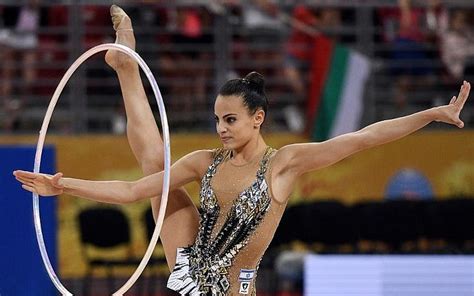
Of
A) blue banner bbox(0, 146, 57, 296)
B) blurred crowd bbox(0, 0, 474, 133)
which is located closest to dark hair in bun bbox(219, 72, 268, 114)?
blue banner bbox(0, 146, 57, 296)

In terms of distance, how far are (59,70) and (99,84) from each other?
452 millimetres

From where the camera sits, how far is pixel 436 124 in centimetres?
1241

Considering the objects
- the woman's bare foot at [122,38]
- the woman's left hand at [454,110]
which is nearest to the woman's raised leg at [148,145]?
the woman's bare foot at [122,38]

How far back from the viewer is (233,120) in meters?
5.24

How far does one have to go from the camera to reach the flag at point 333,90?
11727 mm

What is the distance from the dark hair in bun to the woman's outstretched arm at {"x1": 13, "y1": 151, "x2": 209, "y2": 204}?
15.7 inches

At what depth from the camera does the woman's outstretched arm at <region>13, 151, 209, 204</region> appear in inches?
200

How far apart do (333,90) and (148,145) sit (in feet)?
20.8

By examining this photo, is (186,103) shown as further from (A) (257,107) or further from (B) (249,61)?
(A) (257,107)

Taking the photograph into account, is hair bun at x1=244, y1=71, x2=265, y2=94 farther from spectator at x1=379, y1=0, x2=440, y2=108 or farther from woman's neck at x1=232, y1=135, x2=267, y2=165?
spectator at x1=379, y1=0, x2=440, y2=108

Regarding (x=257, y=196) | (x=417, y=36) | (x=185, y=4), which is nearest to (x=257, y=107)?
(x=257, y=196)

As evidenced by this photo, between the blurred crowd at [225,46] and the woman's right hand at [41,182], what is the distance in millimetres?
6168

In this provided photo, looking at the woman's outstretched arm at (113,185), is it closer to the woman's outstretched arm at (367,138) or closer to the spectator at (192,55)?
the woman's outstretched arm at (367,138)

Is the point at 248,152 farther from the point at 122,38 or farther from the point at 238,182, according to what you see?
the point at 122,38
